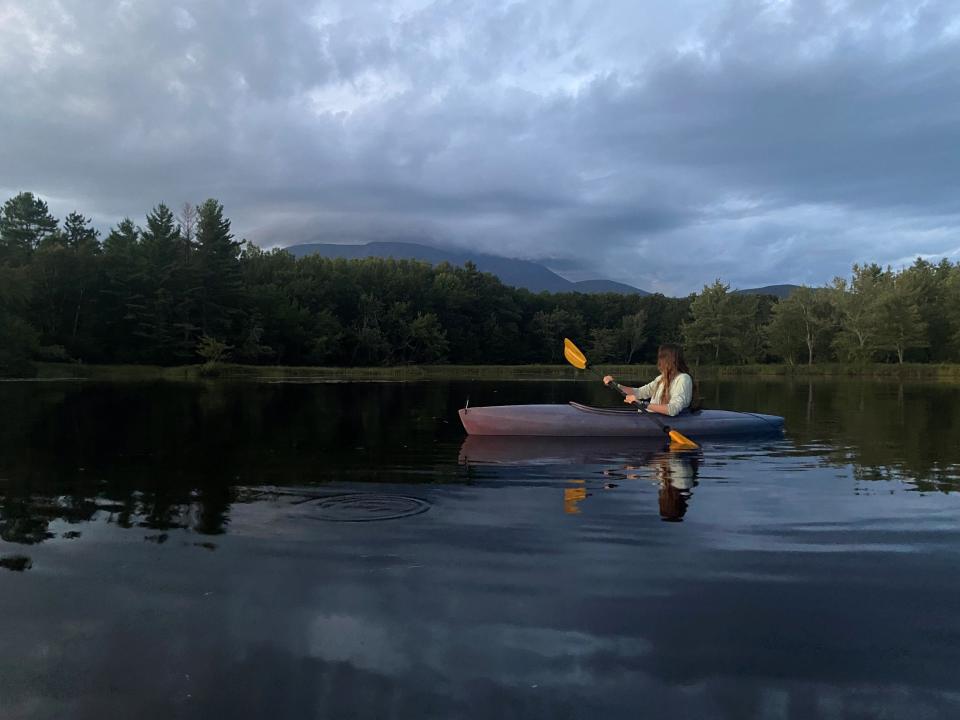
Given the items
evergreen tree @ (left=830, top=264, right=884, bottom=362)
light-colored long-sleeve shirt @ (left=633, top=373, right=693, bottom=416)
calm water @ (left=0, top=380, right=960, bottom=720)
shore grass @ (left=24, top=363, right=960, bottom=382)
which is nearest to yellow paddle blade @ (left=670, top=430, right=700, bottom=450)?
light-colored long-sleeve shirt @ (left=633, top=373, right=693, bottom=416)

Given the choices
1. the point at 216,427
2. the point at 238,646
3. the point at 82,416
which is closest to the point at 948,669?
the point at 238,646

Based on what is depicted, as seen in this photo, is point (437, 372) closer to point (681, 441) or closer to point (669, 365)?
point (669, 365)

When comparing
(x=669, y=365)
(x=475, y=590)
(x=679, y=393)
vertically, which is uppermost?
(x=669, y=365)

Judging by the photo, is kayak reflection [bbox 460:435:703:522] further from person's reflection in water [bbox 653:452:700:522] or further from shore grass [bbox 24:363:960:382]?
shore grass [bbox 24:363:960:382]

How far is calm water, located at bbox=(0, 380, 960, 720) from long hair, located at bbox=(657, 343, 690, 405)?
92.1 inches

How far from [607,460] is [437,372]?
44.5m

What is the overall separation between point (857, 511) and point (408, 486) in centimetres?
456

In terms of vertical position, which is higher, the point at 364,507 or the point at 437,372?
the point at 437,372

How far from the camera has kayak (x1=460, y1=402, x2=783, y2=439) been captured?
11.7 m

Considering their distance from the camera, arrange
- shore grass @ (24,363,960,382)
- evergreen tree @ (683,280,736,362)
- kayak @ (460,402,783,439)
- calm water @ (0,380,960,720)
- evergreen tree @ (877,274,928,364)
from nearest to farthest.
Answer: calm water @ (0,380,960,720) < kayak @ (460,402,783,439) < shore grass @ (24,363,960,382) < evergreen tree @ (877,274,928,364) < evergreen tree @ (683,280,736,362)

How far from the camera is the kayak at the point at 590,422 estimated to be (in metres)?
11.7

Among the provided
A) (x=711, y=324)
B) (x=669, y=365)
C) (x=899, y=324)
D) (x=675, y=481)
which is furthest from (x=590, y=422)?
(x=711, y=324)

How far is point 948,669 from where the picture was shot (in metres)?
3.49

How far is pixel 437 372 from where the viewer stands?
54.2 metres
